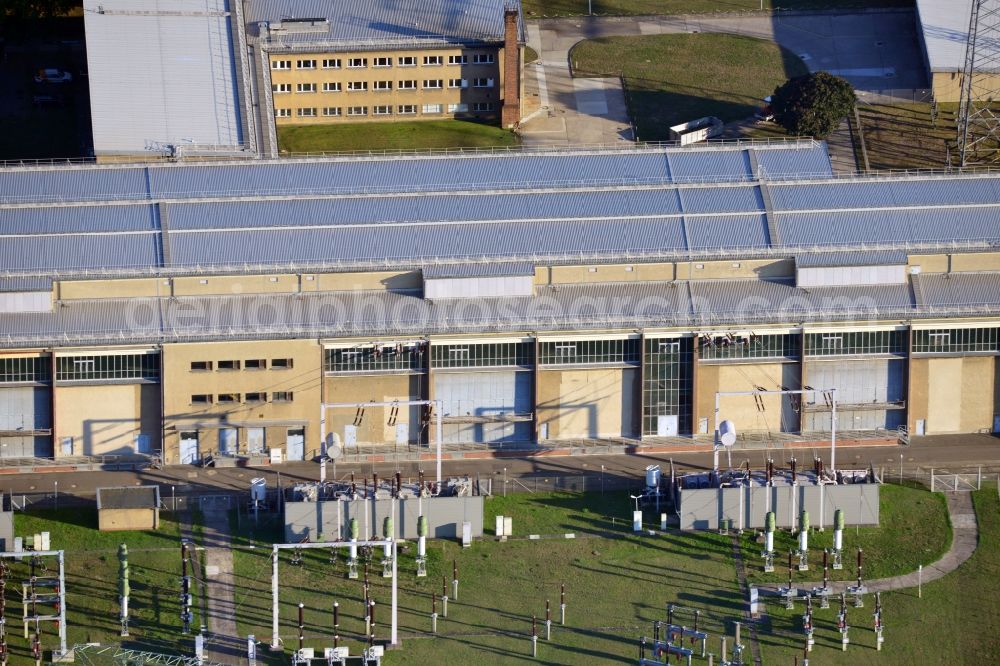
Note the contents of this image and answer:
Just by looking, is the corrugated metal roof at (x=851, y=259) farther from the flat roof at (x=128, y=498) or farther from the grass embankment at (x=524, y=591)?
the flat roof at (x=128, y=498)

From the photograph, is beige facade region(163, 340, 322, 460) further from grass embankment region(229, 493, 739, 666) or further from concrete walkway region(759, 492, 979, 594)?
concrete walkway region(759, 492, 979, 594)

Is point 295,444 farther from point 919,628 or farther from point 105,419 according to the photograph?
point 919,628

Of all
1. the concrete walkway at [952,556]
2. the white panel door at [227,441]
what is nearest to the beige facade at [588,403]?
the white panel door at [227,441]

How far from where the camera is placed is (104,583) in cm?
17538

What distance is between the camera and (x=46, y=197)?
650ft

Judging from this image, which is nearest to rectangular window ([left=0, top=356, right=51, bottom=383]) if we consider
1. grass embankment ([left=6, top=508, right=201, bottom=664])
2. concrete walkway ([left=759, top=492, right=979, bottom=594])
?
grass embankment ([left=6, top=508, right=201, bottom=664])

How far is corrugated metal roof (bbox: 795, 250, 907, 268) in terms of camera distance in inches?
7697

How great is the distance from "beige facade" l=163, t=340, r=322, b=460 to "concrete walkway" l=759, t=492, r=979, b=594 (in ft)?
115

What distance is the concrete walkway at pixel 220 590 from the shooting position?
170125 mm

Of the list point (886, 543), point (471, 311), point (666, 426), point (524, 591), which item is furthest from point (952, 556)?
point (471, 311)

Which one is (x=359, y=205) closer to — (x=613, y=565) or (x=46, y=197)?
(x=46, y=197)

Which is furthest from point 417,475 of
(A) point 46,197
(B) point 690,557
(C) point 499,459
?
(A) point 46,197

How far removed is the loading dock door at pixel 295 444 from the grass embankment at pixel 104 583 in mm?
11531

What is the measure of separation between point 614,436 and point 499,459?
8.38 meters
